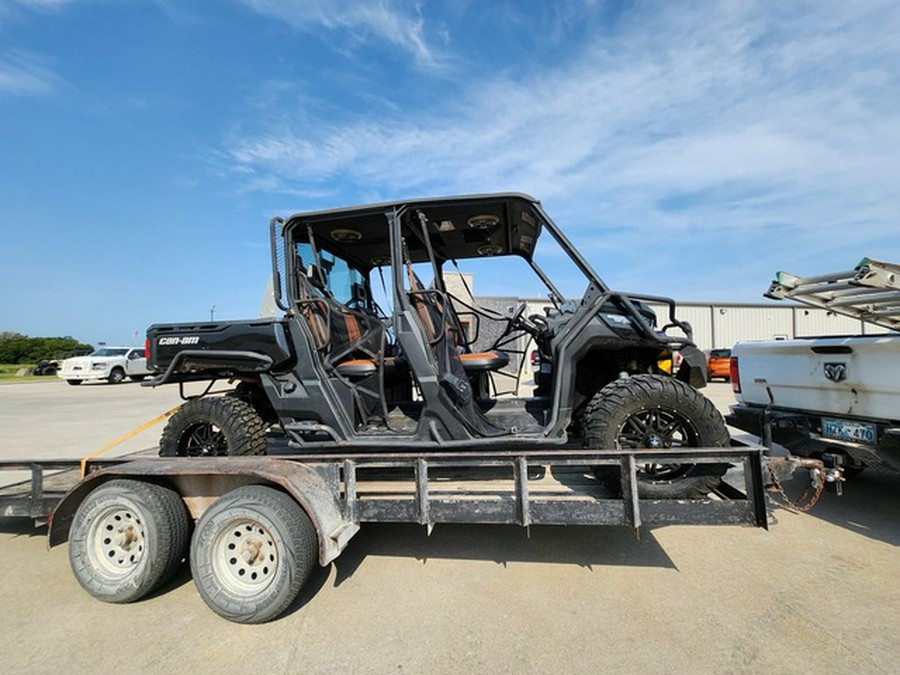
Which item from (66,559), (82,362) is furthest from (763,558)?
(82,362)

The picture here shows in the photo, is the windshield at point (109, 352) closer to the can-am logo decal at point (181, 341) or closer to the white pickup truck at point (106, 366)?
the white pickup truck at point (106, 366)

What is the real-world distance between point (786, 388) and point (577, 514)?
2939mm

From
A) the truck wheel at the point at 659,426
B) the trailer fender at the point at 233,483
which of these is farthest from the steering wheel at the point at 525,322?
the trailer fender at the point at 233,483

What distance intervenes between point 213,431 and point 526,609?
9.74 feet

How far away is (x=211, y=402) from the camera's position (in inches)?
156

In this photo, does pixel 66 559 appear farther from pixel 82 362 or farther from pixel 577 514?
pixel 82 362

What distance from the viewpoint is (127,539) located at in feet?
10.2

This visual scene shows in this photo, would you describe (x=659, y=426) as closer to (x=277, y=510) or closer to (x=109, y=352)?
(x=277, y=510)

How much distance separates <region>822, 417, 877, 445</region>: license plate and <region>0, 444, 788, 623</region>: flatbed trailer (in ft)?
4.25

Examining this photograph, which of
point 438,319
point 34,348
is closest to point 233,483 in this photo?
point 438,319

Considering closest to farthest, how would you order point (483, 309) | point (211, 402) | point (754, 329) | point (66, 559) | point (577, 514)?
1. point (577, 514)
2. point (66, 559)
3. point (211, 402)
4. point (483, 309)
5. point (754, 329)

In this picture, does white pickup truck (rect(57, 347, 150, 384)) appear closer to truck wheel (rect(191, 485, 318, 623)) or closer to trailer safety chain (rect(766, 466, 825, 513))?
truck wheel (rect(191, 485, 318, 623))

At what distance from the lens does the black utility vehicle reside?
10.9ft

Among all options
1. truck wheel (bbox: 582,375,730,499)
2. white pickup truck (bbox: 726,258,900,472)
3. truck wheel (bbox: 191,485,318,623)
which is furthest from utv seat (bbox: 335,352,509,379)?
white pickup truck (bbox: 726,258,900,472)
